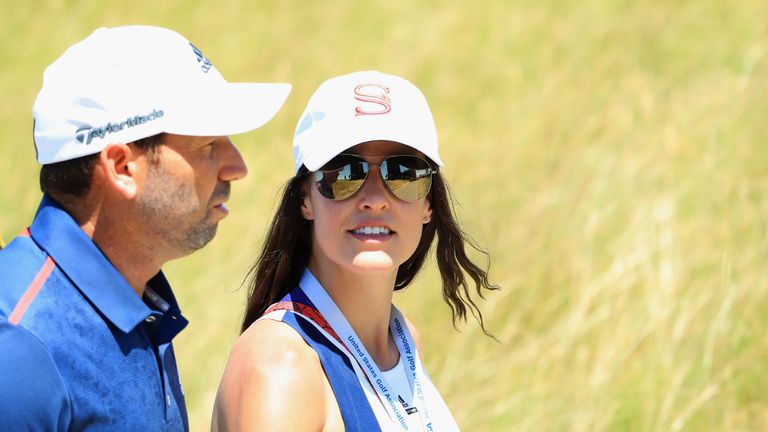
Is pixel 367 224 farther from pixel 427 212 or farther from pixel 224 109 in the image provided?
pixel 224 109

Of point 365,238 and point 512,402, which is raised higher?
point 512,402

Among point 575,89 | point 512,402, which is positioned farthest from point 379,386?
point 575,89

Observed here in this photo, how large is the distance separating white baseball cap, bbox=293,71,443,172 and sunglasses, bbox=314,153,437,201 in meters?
0.04

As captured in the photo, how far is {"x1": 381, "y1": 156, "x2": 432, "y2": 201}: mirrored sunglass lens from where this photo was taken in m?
2.73

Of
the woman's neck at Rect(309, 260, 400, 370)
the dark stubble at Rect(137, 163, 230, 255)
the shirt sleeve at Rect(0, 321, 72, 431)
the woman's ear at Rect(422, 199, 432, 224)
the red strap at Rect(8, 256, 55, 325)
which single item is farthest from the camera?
the woman's ear at Rect(422, 199, 432, 224)

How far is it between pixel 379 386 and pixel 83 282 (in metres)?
0.83

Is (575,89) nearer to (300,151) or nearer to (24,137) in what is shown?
(24,137)

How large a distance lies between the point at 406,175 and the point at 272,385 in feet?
2.24

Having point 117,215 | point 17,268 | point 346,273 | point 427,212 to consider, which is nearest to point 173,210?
point 117,215

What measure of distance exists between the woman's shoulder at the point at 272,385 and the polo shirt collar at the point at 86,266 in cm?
27

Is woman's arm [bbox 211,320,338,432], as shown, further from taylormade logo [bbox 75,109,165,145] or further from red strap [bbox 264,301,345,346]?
taylormade logo [bbox 75,109,165,145]

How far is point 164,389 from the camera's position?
2.39 meters

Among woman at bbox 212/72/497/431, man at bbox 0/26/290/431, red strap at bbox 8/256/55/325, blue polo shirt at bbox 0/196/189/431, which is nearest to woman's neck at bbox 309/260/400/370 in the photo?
woman at bbox 212/72/497/431

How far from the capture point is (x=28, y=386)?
1.99 m
